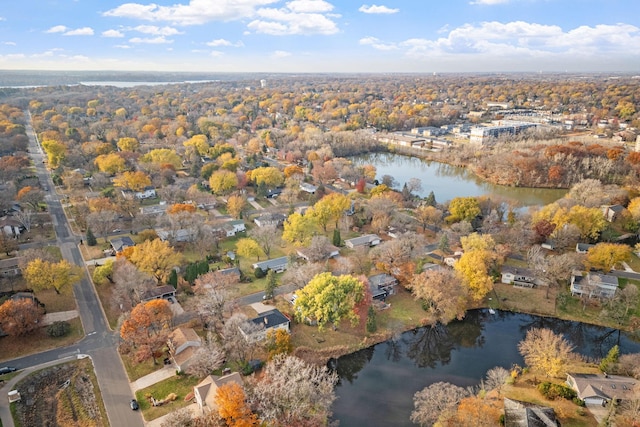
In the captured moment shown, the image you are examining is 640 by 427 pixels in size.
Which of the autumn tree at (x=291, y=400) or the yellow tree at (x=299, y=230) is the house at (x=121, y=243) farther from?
the autumn tree at (x=291, y=400)

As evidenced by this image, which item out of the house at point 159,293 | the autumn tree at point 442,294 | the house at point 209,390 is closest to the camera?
the house at point 209,390

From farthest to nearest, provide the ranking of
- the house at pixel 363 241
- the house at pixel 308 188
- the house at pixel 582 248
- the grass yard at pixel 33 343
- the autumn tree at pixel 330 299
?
1. the house at pixel 308 188
2. the house at pixel 363 241
3. the house at pixel 582 248
4. the autumn tree at pixel 330 299
5. the grass yard at pixel 33 343

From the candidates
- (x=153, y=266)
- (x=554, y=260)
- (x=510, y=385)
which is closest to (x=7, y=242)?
(x=153, y=266)

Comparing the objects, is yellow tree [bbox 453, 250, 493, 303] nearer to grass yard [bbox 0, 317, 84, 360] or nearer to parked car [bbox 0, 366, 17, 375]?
grass yard [bbox 0, 317, 84, 360]

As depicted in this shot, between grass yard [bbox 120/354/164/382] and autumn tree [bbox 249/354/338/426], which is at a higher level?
autumn tree [bbox 249/354/338/426]

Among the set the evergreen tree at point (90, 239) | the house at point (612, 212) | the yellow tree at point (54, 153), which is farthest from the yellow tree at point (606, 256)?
the yellow tree at point (54, 153)

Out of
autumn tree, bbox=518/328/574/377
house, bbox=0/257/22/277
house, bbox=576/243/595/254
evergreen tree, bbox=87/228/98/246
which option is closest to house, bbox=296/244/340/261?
autumn tree, bbox=518/328/574/377

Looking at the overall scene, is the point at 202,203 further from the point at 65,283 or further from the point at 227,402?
the point at 227,402
